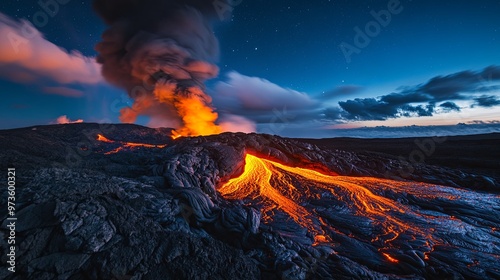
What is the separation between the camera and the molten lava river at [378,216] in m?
9.05

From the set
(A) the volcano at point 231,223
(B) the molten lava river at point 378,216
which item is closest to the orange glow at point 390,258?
(B) the molten lava river at point 378,216

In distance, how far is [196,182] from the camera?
13.2m

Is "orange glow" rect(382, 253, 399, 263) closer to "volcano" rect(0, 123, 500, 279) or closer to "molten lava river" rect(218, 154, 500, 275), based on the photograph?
"molten lava river" rect(218, 154, 500, 275)

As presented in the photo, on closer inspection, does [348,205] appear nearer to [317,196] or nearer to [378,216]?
[378,216]

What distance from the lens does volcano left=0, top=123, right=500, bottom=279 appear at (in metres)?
5.63

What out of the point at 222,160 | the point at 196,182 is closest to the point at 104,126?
the point at 222,160

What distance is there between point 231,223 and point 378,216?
8523 mm

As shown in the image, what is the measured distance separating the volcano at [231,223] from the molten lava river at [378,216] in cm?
7

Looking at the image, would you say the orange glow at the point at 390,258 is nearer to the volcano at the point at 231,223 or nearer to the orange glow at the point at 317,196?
the orange glow at the point at 317,196

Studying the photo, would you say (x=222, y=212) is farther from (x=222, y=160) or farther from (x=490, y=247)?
(x=490, y=247)

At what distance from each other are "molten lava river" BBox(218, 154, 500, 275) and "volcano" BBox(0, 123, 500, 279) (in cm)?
7

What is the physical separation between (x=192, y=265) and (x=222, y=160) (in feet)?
39.1

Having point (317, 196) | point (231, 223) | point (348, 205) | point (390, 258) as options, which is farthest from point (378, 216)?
→ point (231, 223)

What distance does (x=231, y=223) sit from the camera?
8.93 meters
